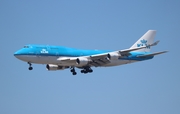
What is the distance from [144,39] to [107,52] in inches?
425

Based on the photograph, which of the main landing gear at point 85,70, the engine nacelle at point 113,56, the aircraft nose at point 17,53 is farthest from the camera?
the main landing gear at point 85,70

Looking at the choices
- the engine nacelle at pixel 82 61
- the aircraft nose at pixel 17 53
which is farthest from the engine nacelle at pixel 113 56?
the aircraft nose at pixel 17 53

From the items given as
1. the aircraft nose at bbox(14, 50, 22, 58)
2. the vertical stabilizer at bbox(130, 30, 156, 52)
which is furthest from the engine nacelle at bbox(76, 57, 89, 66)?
the vertical stabilizer at bbox(130, 30, 156, 52)

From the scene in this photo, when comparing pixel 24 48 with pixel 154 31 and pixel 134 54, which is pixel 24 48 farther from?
pixel 154 31

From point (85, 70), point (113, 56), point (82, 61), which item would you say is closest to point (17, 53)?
point (82, 61)

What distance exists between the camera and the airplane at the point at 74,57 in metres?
78.4

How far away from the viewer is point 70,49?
83.4 m

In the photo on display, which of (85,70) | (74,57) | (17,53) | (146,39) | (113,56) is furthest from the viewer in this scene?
(146,39)

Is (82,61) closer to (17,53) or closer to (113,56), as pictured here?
(113,56)

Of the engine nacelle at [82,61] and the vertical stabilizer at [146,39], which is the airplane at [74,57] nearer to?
the engine nacelle at [82,61]

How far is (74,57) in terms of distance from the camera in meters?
→ 82.3

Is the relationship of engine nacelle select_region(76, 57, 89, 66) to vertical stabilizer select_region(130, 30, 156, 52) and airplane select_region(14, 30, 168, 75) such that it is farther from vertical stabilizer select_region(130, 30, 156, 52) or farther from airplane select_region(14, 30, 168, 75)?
vertical stabilizer select_region(130, 30, 156, 52)

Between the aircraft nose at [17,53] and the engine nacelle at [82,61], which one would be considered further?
Result: the engine nacelle at [82,61]

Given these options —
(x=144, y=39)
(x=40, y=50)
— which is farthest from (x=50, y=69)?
(x=144, y=39)
